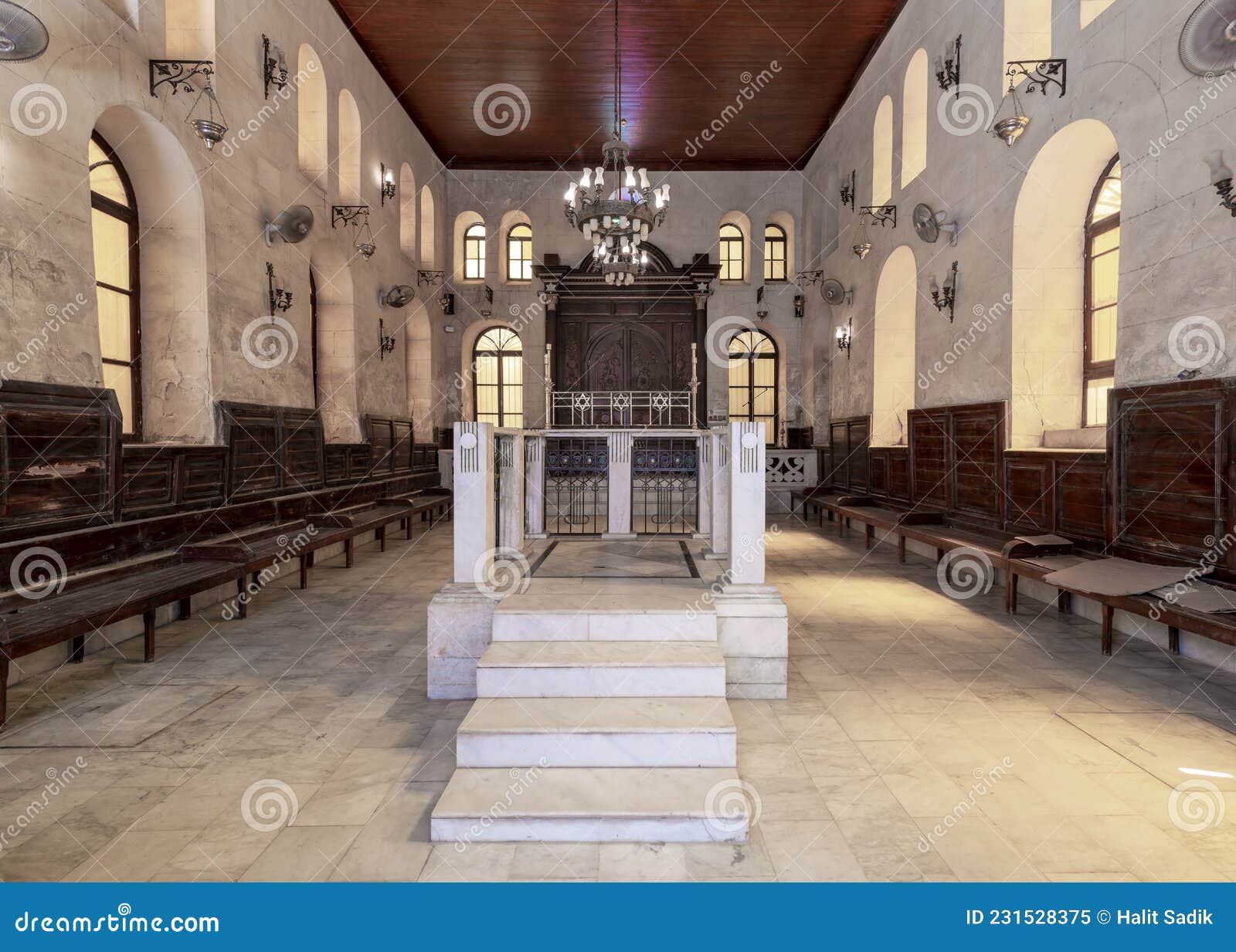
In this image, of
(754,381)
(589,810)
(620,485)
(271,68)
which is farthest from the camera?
(754,381)

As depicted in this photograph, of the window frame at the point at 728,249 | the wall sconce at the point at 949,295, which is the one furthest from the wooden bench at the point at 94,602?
the window frame at the point at 728,249

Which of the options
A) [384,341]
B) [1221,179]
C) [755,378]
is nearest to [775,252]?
[755,378]

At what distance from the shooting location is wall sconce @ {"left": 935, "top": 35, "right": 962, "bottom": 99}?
7.91 m

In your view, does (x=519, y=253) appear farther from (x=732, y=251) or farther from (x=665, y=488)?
(x=665, y=488)

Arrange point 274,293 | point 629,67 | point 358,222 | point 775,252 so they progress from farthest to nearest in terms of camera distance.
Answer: point 775,252, point 629,67, point 358,222, point 274,293

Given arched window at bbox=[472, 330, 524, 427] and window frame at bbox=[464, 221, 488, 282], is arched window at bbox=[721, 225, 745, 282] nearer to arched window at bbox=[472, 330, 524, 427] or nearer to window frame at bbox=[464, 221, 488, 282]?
arched window at bbox=[472, 330, 524, 427]

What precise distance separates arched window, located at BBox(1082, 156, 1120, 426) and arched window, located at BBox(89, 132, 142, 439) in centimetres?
850

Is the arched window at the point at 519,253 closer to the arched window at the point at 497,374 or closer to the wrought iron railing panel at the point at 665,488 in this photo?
the arched window at the point at 497,374

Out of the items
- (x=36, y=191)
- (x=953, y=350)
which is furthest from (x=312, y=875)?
(x=953, y=350)

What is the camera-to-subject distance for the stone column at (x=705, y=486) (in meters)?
6.17

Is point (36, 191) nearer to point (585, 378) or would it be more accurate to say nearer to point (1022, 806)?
point (1022, 806)

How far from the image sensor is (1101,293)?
665 cm

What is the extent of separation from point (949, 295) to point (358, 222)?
776 centimetres

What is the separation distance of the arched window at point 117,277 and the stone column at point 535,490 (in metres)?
3.36
